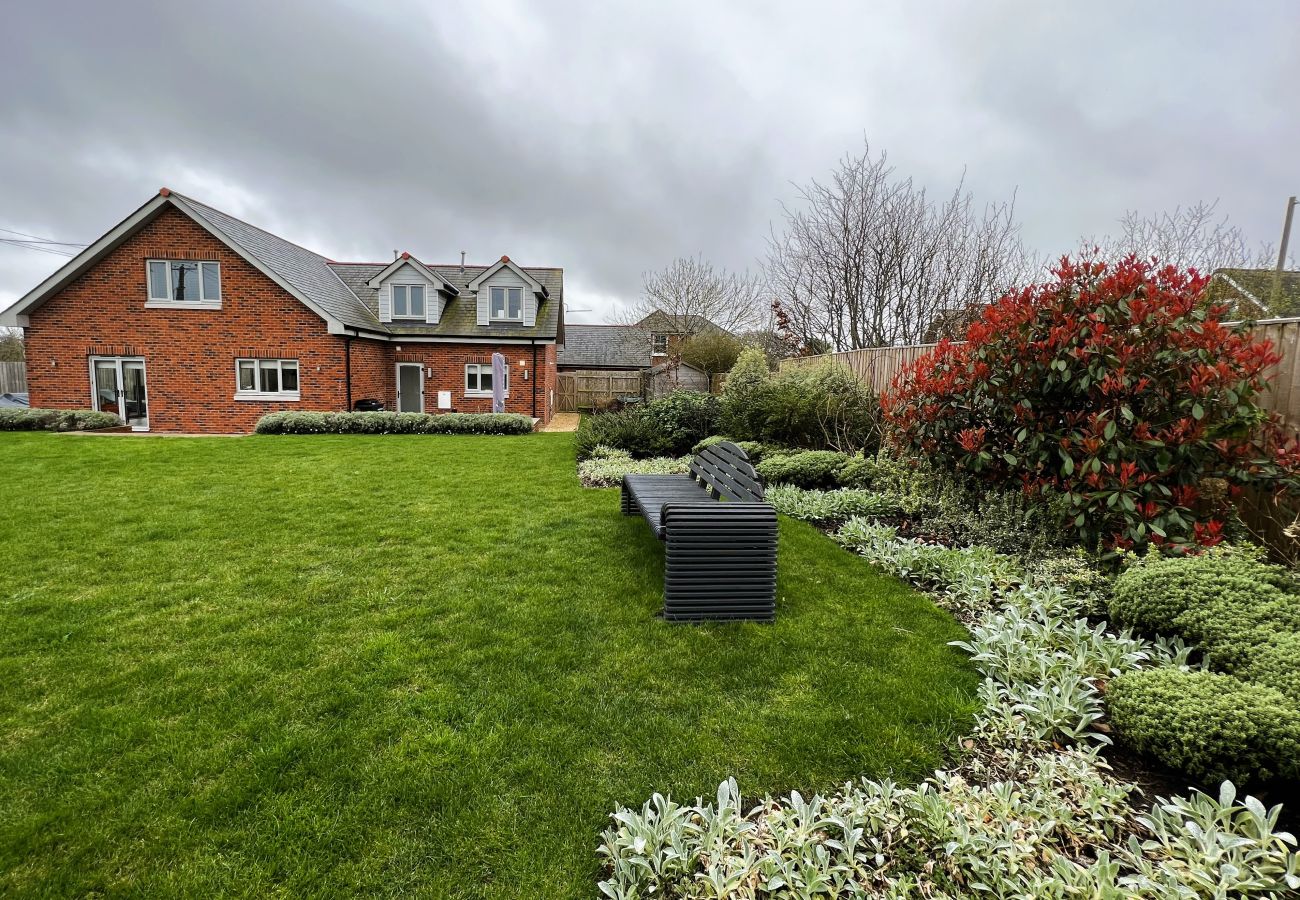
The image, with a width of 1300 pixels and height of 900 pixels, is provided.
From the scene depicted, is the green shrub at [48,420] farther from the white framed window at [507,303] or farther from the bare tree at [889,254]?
the bare tree at [889,254]

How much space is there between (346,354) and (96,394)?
23.5ft

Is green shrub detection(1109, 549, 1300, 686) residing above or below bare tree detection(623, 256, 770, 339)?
below

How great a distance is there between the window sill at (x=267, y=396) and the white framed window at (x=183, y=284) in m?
2.61

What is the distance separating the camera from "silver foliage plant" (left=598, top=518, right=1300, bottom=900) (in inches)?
70.6

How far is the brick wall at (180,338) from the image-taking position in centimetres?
1677

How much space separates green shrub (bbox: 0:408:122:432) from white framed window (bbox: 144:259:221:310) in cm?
381

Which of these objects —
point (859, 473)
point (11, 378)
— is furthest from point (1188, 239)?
point (11, 378)

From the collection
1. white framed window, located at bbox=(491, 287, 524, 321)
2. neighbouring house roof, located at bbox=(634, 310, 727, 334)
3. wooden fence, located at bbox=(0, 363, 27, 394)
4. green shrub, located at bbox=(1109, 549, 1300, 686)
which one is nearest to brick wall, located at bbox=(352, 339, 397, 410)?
white framed window, located at bbox=(491, 287, 524, 321)

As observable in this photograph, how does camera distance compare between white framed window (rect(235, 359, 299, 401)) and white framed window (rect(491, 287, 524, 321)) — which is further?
white framed window (rect(491, 287, 524, 321))

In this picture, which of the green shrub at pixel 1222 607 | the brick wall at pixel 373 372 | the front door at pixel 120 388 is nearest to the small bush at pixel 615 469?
the green shrub at pixel 1222 607

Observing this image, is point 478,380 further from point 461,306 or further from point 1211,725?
point 1211,725

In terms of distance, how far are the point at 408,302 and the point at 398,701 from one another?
65.2ft

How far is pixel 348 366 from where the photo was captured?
1780 cm

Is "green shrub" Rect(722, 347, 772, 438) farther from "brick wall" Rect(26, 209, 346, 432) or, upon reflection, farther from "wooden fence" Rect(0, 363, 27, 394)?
"wooden fence" Rect(0, 363, 27, 394)
